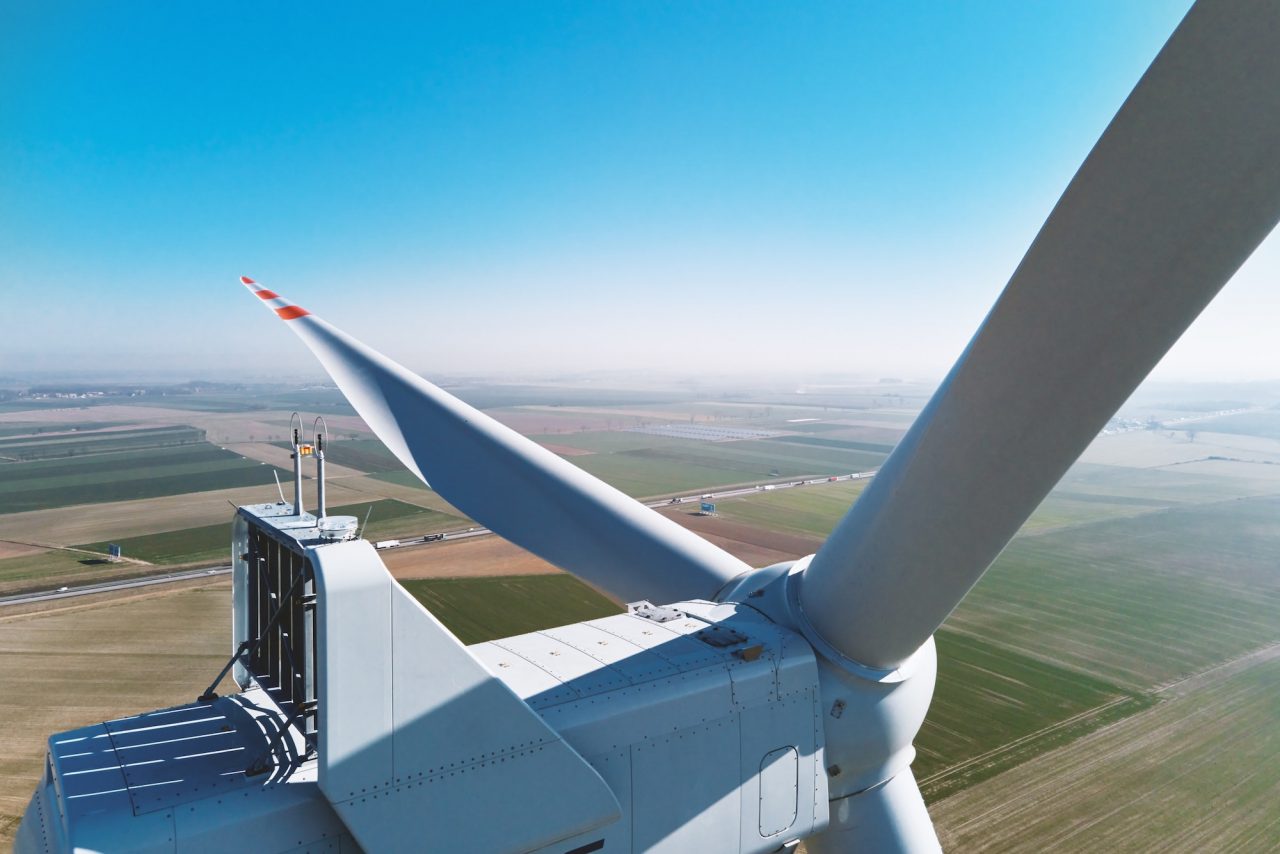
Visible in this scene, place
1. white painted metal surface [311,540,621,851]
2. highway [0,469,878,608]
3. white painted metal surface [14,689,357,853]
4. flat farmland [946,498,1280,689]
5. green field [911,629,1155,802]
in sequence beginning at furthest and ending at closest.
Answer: highway [0,469,878,608], flat farmland [946,498,1280,689], green field [911,629,1155,802], white painted metal surface [311,540,621,851], white painted metal surface [14,689,357,853]

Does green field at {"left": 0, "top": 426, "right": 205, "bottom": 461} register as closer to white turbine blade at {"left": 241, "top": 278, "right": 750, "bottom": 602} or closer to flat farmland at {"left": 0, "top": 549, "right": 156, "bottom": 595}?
flat farmland at {"left": 0, "top": 549, "right": 156, "bottom": 595}

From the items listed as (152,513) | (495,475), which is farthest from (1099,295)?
(152,513)

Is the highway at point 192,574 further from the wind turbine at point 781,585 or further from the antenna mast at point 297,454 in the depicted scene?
the antenna mast at point 297,454

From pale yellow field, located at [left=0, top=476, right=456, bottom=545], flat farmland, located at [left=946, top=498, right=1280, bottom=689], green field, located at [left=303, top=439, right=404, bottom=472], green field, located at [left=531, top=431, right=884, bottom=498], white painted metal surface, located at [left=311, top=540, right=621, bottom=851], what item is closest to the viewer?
white painted metal surface, located at [left=311, top=540, right=621, bottom=851]

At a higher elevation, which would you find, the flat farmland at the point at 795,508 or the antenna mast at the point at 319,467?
the antenna mast at the point at 319,467

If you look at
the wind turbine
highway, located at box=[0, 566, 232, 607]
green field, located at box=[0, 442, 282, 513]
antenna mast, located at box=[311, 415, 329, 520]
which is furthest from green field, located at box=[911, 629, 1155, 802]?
Result: green field, located at box=[0, 442, 282, 513]

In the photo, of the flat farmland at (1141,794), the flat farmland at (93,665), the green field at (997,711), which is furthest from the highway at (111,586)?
the flat farmland at (1141,794)

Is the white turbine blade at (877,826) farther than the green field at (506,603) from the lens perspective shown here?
No
